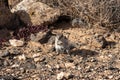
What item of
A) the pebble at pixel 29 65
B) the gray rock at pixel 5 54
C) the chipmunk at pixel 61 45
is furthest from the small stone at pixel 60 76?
the gray rock at pixel 5 54

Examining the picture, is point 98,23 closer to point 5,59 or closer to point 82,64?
point 82,64

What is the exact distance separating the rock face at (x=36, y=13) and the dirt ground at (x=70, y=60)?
43cm

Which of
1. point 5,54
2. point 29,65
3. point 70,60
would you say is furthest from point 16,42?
point 70,60

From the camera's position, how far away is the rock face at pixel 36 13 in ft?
20.7

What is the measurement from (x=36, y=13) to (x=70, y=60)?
1448 mm

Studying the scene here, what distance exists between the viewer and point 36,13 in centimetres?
638

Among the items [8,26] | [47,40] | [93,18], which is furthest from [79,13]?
[8,26]

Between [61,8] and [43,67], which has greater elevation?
[61,8]

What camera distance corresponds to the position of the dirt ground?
4.88m

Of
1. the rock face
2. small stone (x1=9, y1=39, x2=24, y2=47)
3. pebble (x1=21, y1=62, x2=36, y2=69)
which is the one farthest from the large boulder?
pebble (x1=21, y1=62, x2=36, y2=69)

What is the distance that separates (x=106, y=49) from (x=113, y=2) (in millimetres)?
854

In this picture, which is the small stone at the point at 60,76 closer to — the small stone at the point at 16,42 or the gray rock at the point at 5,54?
the gray rock at the point at 5,54

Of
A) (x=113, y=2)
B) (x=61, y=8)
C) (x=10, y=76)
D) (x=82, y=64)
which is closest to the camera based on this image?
(x=10, y=76)

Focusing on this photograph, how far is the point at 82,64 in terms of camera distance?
5172 millimetres
